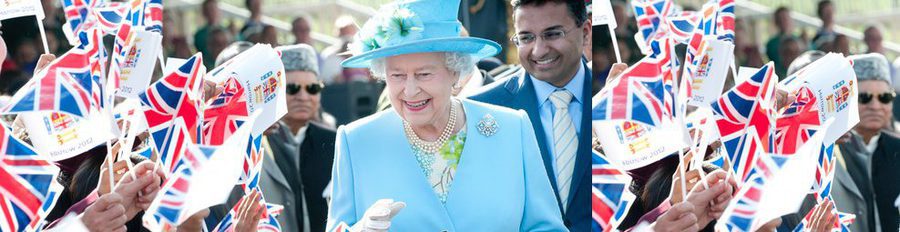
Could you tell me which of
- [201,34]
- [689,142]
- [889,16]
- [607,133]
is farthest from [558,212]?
[201,34]

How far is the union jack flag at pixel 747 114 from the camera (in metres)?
3.71

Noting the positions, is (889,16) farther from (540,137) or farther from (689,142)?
(540,137)

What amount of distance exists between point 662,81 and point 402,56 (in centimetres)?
81

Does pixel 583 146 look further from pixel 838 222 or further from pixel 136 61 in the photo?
pixel 136 61

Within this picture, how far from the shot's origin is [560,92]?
14.8 ft

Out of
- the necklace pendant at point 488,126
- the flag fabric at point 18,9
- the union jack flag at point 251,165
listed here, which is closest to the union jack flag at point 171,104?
the union jack flag at point 251,165

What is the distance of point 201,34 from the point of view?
491 centimetres

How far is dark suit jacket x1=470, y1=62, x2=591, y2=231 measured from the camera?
14.6 ft

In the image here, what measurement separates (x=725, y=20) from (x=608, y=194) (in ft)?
2.29

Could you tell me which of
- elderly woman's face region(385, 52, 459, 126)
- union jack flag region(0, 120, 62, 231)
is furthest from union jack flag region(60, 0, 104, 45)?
elderly woman's face region(385, 52, 459, 126)

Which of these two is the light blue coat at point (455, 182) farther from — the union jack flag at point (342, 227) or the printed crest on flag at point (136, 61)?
the printed crest on flag at point (136, 61)

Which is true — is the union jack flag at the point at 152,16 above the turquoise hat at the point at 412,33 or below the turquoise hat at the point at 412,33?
above

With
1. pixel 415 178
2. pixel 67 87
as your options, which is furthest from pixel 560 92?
pixel 67 87

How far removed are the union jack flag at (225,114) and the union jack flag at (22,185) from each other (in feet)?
1.97
